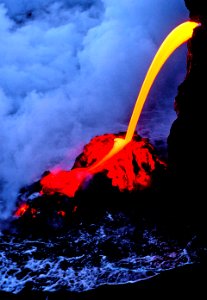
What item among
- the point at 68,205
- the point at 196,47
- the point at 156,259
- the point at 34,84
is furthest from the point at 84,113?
the point at 156,259

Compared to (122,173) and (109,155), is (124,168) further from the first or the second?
(109,155)

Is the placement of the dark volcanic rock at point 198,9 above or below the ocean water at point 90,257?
above

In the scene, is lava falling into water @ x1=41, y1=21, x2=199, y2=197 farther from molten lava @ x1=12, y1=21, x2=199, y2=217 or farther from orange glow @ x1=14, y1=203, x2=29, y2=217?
orange glow @ x1=14, y1=203, x2=29, y2=217

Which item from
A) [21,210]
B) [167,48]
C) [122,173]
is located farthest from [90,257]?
[167,48]

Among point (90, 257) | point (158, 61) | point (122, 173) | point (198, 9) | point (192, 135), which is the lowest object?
point (90, 257)

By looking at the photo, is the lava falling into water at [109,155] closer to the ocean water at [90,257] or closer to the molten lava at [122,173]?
the molten lava at [122,173]

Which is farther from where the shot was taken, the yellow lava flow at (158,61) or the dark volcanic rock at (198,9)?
the yellow lava flow at (158,61)

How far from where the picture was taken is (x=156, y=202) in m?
6.30

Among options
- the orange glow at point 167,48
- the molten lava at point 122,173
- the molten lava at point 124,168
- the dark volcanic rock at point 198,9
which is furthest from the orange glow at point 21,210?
the dark volcanic rock at point 198,9

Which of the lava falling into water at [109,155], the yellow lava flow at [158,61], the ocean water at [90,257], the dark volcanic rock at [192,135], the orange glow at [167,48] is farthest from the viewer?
the lava falling into water at [109,155]

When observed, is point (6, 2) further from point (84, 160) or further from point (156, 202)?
point (156, 202)

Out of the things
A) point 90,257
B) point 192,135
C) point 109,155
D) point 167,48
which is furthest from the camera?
point 109,155

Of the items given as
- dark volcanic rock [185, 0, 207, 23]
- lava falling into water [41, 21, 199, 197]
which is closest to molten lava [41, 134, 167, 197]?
lava falling into water [41, 21, 199, 197]

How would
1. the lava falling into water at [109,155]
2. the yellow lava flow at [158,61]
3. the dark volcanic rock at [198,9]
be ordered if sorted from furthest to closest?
the lava falling into water at [109,155] < the yellow lava flow at [158,61] < the dark volcanic rock at [198,9]
